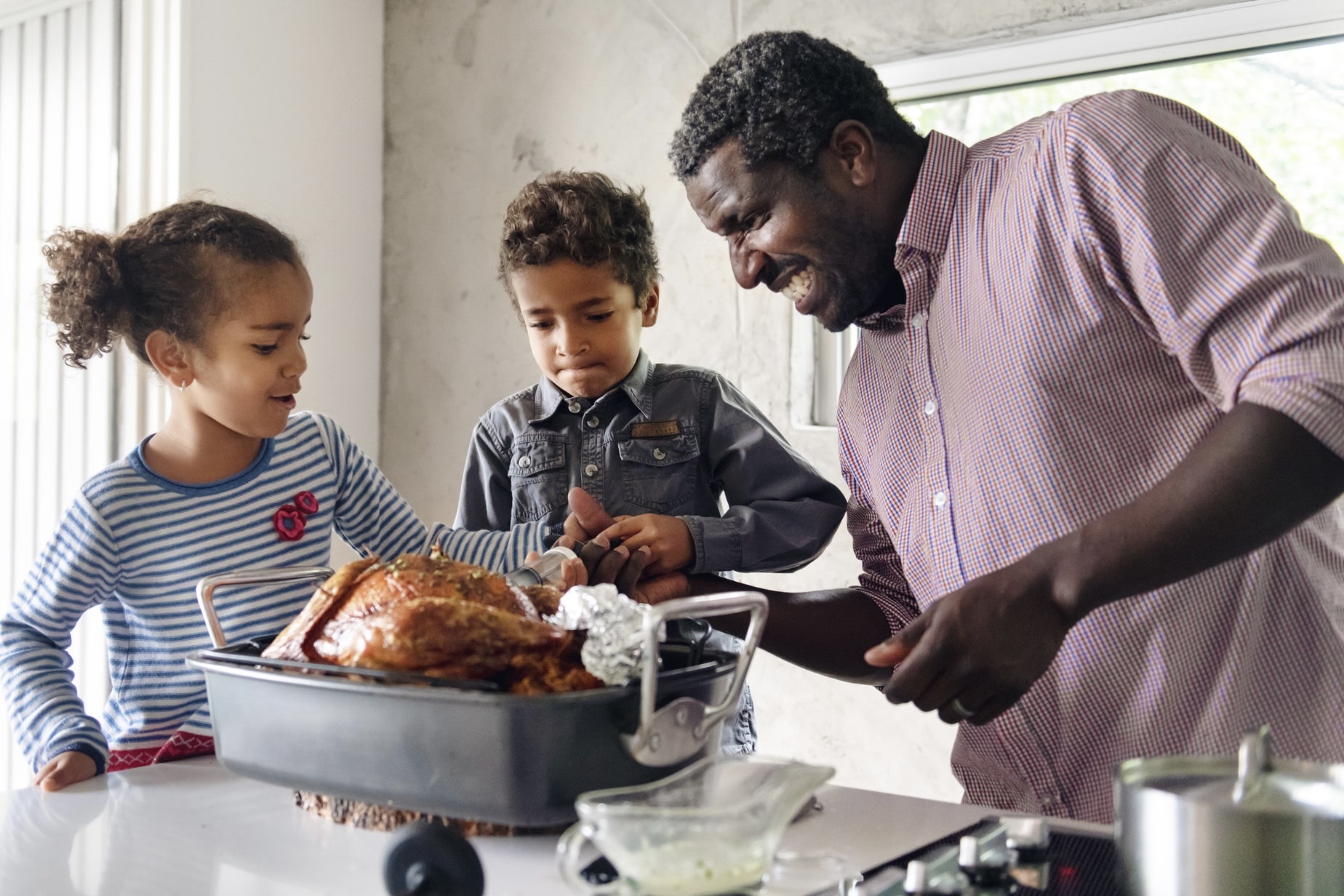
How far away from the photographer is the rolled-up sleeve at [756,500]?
1600 mm

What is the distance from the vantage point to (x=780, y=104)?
4.48ft

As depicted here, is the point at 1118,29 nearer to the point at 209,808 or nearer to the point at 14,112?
the point at 209,808

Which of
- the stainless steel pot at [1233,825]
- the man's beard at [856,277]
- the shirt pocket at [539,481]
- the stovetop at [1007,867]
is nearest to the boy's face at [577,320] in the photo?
the shirt pocket at [539,481]

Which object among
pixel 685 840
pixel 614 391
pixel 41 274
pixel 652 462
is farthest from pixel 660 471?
pixel 41 274

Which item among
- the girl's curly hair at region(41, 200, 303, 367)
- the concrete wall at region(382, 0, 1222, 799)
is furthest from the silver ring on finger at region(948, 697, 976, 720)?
the concrete wall at region(382, 0, 1222, 799)

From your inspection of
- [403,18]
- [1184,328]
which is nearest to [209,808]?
[1184,328]

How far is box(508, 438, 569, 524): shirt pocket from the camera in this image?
1.81 m

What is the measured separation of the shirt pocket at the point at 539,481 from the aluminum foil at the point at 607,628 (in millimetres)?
822

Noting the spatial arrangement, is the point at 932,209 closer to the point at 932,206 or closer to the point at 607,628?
the point at 932,206

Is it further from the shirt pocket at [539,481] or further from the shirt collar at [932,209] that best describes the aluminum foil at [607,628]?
the shirt pocket at [539,481]

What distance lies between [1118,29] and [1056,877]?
1972mm

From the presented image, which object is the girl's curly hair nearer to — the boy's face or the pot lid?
the boy's face

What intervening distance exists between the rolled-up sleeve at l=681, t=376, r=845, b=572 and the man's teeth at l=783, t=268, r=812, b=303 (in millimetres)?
335

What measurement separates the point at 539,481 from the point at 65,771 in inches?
32.0
